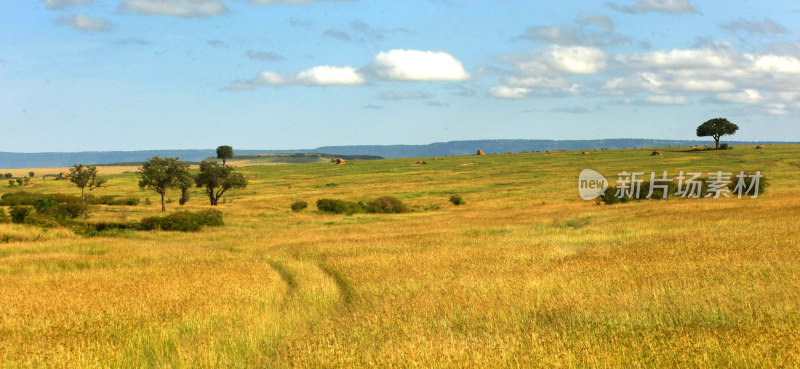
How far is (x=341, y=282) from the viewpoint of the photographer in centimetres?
1617

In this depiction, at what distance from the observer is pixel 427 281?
14328 mm

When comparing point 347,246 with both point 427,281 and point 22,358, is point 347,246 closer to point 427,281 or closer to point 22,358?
point 427,281

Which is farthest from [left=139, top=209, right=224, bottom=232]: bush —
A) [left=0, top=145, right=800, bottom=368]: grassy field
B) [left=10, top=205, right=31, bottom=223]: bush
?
[left=0, top=145, right=800, bottom=368]: grassy field

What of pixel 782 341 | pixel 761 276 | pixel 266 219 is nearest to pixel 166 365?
pixel 782 341

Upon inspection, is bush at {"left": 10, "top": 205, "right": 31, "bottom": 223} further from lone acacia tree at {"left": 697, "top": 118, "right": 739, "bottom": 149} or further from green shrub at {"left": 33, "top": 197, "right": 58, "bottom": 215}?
lone acacia tree at {"left": 697, "top": 118, "right": 739, "bottom": 149}

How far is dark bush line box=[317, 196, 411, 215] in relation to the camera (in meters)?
55.7

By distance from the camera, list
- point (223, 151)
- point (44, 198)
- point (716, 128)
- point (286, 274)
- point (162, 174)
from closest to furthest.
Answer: point (286, 274), point (44, 198), point (162, 174), point (716, 128), point (223, 151)

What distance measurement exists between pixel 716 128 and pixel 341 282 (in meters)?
154

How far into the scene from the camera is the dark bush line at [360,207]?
5568 centimetres

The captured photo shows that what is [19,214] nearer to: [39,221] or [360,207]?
[39,221]

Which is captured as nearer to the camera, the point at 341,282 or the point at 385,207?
the point at 341,282

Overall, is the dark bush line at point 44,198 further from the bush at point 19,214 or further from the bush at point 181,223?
the bush at point 181,223

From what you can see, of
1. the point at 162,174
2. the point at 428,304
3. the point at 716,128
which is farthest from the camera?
the point at 716,128

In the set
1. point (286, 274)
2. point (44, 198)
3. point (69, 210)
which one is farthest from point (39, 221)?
point (286, 274)
